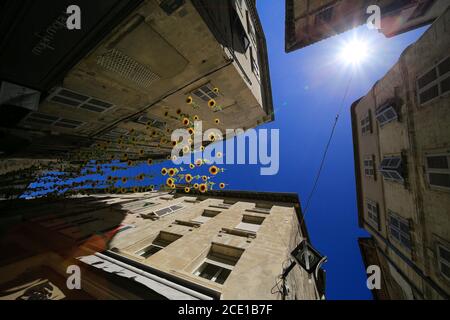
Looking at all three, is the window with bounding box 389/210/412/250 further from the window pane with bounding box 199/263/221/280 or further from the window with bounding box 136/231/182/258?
the window with bounding box 136/231/182/258


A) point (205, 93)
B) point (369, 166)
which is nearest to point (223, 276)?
point (205, 93)

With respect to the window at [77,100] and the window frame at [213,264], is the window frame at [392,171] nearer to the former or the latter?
the window frame at [213,264]

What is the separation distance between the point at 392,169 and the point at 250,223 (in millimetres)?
9024

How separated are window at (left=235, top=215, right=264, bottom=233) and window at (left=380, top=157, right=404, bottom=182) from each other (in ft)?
26.3

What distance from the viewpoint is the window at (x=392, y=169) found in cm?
878

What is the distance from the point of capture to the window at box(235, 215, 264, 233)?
12.2 metres

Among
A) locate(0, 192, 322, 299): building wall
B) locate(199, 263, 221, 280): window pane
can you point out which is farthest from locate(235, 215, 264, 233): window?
locate(199, 263, 221, 280): window pane

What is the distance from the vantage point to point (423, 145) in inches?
287

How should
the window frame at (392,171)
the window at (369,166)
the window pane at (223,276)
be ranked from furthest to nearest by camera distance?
the window at (369,166) < the window frame at (392,171) < the window pane at (223,276)

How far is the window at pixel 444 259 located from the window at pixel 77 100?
1520 cm

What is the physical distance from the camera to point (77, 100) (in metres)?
8.73

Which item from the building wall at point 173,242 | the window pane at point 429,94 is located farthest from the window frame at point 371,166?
the building wall at point 173,242
